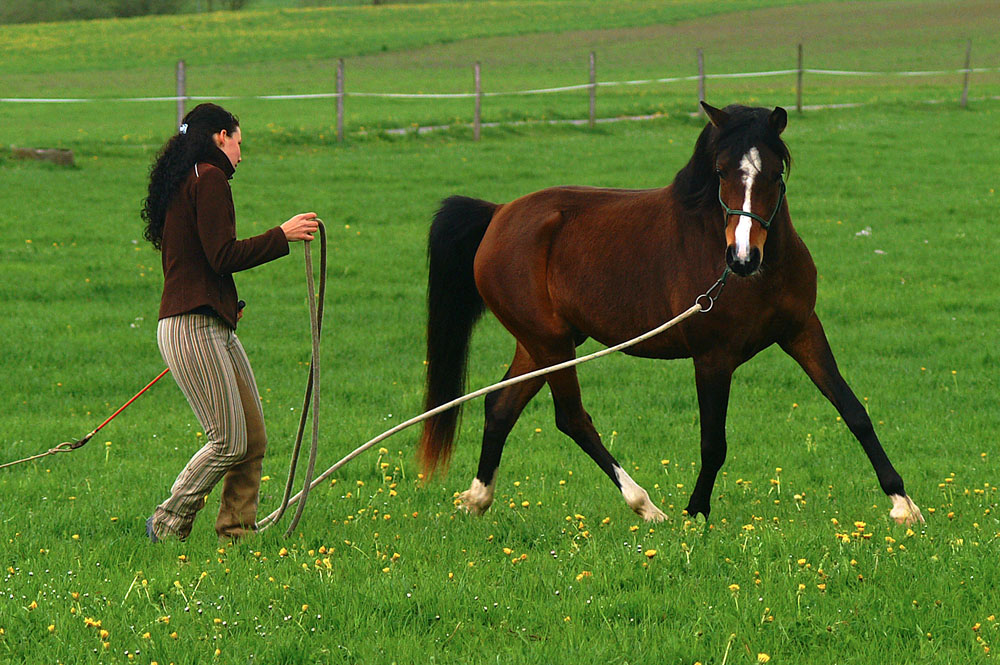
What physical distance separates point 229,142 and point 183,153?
0.75 feet

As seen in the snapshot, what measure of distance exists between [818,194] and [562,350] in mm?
14113

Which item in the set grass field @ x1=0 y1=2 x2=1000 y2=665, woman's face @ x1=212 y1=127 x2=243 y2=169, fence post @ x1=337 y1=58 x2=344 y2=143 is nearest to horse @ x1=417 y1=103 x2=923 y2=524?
grass field @ x1=0 y1=2 x2=1000 y2=665

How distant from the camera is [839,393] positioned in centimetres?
607

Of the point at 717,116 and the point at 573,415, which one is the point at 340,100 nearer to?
the point at 573,415

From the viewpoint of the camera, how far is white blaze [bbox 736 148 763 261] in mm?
5199

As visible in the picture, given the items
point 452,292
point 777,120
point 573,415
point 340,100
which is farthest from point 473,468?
point 340,100

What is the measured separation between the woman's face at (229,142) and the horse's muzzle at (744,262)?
8.05 feet

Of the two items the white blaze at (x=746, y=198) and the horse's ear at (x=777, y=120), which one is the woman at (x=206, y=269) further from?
the horse's ear at (x=777, y=120)

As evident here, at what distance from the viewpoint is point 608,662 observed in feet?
13.6

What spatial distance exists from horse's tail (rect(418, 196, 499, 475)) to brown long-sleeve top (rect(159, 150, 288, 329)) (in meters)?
1.93

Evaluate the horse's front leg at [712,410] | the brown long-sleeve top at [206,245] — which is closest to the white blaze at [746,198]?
the horse's front leg at [712,410]

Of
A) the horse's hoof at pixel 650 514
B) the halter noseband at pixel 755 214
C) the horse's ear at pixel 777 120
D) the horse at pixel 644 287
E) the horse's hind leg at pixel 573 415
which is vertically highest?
the horse's ear at pixel 777 120

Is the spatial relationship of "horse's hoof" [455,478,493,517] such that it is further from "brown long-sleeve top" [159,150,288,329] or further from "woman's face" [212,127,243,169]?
"woman's face" [212,127,243,169]

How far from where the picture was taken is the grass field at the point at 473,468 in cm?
444
